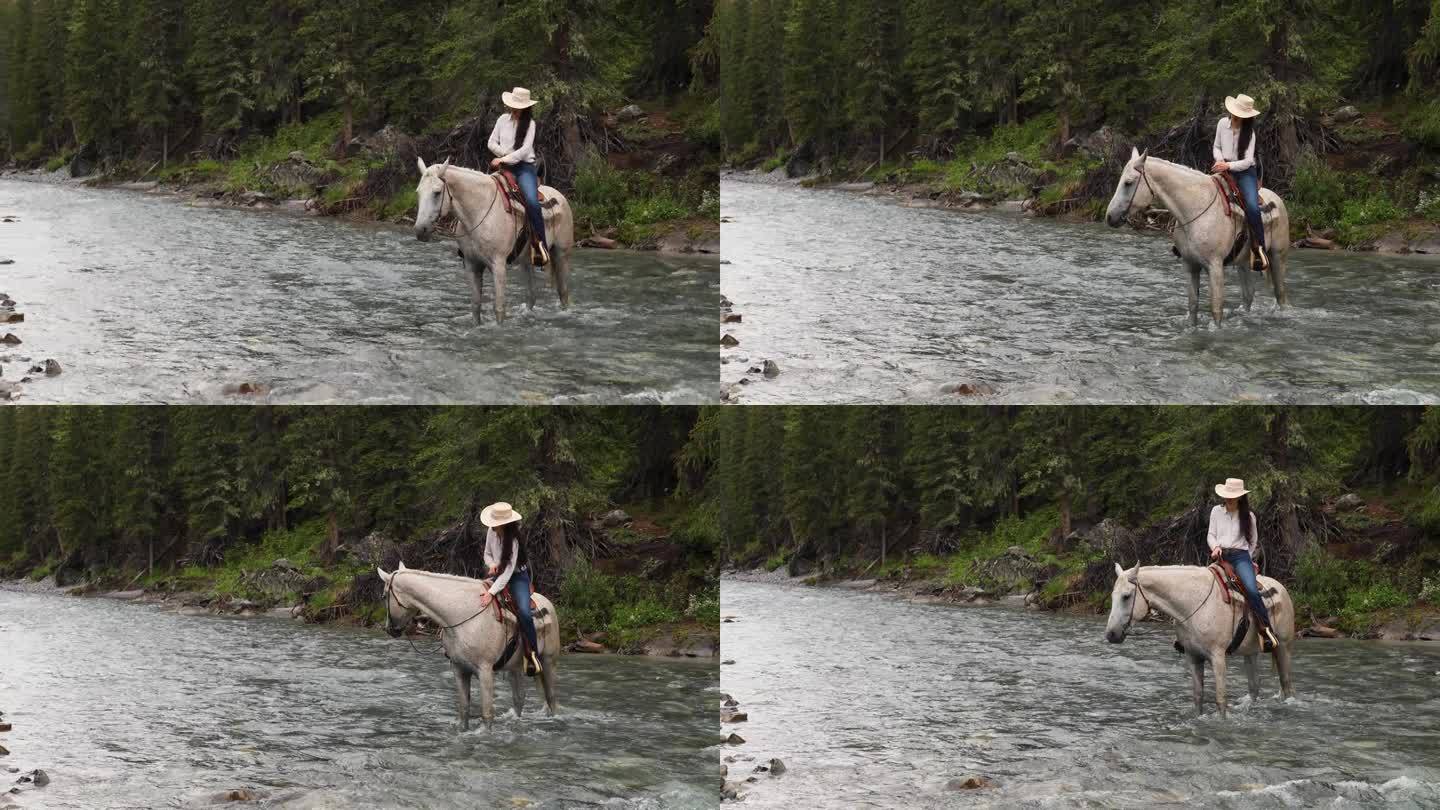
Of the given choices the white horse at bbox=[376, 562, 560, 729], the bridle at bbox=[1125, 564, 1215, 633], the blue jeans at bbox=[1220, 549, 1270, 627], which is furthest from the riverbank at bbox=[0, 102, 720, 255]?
the bridle at bbox=[1125, 564, 1215, 633]

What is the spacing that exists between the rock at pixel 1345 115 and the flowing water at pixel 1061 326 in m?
5.74

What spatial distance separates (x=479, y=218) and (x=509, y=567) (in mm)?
5073

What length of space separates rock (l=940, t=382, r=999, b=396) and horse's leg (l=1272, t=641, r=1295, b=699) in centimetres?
481

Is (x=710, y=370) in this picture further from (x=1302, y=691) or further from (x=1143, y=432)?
(x=1143, y=432)

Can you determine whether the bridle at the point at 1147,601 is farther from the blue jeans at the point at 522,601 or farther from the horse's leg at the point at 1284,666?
the blue jeans at the point at 522,601

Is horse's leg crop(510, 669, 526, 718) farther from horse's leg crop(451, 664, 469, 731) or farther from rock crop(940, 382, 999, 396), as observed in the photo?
rock crop(940, 382, 999, 396)

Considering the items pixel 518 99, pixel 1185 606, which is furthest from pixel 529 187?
pixel 1185 606

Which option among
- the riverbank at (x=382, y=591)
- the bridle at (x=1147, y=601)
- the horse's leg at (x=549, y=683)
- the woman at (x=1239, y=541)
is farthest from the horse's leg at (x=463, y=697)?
the woman at (x=1239, y=541)

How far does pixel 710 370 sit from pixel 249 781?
8.39m

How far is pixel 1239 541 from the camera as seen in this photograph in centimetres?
1589

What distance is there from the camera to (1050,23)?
40219 millimetres

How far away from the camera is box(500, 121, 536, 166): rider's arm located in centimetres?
1850

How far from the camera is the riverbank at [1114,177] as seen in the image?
2909 centimetres

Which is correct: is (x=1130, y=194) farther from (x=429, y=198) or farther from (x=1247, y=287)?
(x=429, y=198)
